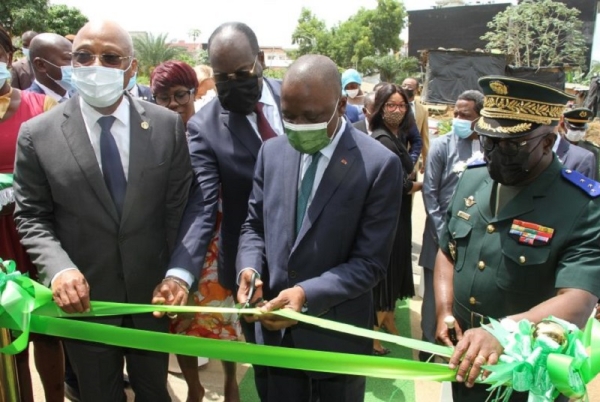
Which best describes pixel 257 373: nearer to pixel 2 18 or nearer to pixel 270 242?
pixel 270 242

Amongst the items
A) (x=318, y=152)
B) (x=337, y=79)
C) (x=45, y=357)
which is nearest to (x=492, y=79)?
(x=337, y=79)

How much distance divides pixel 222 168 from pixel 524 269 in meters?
1.65

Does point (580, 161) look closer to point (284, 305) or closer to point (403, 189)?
point (403, 189)

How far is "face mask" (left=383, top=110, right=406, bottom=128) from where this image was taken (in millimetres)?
4801

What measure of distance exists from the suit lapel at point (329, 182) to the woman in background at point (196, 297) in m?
1.02

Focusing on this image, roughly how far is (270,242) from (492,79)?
49.5 inches

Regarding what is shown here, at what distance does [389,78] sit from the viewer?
1604 inches

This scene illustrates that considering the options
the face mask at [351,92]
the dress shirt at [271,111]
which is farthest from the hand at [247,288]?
the face mask at [351,92]

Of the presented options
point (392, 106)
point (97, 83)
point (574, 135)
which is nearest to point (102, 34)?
point (97, 83)

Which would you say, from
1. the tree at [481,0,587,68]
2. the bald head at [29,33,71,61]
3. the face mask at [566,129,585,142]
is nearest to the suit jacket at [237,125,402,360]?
the bald head at [29,33,71,61]

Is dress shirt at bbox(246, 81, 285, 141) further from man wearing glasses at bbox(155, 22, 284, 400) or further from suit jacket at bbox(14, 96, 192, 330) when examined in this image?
suit jacket at bbox(14, 96, 192, 330)

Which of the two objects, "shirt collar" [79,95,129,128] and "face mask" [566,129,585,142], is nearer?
"shirt collar" [79,95,129,128]

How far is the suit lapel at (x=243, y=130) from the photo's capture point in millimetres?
2980

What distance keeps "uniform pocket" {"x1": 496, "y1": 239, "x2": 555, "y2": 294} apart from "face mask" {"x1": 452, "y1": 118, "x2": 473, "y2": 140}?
2.34 m
